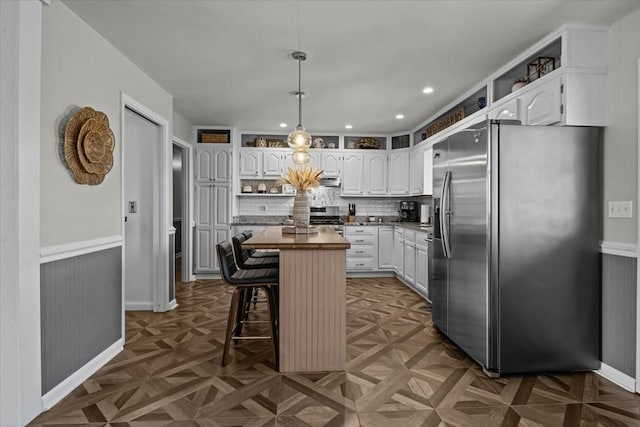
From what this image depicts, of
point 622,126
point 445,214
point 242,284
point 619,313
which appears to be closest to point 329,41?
point 445,214

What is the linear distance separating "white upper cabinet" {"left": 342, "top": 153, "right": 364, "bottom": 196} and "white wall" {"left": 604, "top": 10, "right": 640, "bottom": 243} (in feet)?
13.4

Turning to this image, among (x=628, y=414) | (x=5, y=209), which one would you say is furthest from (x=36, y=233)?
(x=628, y=414)

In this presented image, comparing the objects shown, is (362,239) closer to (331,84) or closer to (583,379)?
(331,84)

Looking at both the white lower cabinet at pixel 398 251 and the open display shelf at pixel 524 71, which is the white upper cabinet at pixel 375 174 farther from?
the open display shelf at pixel 524 71

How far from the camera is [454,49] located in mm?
3084

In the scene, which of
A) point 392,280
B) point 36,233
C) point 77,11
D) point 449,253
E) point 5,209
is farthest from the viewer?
point 392,280

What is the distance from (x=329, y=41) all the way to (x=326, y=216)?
393 cm

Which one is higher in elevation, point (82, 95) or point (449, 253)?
point (82, 95)

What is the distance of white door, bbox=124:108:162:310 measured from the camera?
4.09 meters

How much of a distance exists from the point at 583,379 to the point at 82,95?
4.11 m

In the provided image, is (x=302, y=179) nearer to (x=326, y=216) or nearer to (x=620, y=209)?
(x=620, y=209)

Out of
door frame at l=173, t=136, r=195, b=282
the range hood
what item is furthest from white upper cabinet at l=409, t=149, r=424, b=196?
door frame at l=173, t=136, r=195, b=282

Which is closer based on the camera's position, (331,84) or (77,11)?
(77,11)

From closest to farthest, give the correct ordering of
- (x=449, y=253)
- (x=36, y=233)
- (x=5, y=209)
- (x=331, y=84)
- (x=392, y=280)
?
1. (x=5, y=209)
2. (x=36, y=233)
3. (x=449, y=253)
4. (x=331, y=84)
5. (x=392, y=280)
